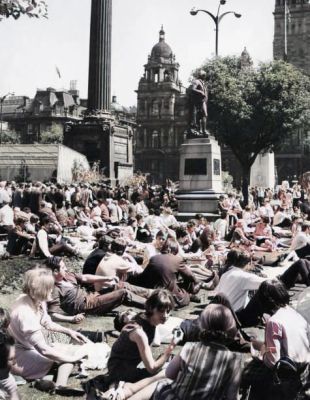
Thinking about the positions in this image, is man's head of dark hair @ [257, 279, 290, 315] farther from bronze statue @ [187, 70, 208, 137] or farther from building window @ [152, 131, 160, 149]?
building window @ [152, 131, 160, 149]

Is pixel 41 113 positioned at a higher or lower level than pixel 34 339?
higher

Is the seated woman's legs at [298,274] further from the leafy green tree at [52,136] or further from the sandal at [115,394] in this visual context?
the leafy green tree at [52,136]

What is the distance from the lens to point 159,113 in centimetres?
10169

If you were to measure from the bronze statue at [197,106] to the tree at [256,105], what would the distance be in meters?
18.6

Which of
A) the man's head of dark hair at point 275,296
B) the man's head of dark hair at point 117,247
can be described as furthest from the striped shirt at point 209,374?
the man's head of dark hair at point 117,247

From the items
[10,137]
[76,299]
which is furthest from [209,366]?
[10,137]

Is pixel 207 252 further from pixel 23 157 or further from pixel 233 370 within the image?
pixel 23 157

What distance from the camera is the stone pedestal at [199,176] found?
21.5 meters

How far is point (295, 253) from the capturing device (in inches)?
506

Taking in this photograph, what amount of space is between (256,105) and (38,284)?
37.9m

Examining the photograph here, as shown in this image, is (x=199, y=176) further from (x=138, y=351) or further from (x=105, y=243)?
(x=138, y=351)

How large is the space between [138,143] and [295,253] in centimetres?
9063

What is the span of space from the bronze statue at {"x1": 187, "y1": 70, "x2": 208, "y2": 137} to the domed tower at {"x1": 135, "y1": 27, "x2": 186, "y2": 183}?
78.2 meters

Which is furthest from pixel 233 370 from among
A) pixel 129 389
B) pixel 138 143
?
pixel 138 143
